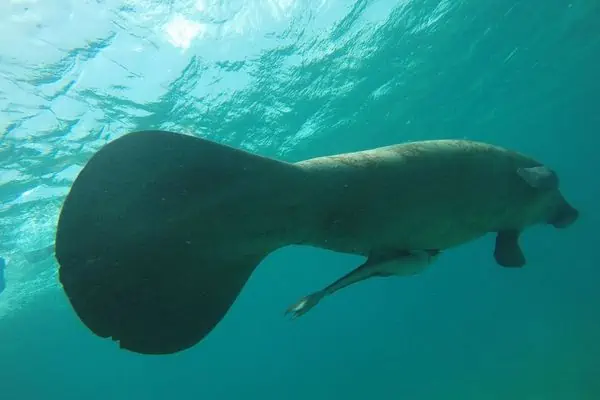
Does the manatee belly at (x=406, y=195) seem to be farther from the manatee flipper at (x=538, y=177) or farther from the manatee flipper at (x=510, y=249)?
the manatee flipper at (x=510, y=249)

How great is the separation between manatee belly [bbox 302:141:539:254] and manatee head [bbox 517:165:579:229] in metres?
0.20

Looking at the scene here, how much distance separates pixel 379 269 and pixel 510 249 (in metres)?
1.85

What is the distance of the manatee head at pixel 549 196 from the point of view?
3338 mm

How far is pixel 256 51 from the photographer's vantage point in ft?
52.9

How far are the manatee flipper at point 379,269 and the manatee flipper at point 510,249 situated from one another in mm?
1212

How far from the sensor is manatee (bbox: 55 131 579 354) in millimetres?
2025

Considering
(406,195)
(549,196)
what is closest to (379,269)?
(406,195)

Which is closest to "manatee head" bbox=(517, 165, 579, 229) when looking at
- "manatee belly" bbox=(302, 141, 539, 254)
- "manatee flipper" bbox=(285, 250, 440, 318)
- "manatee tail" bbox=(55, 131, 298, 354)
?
"manatee belly" bbox=(302, 141, 539, 254)

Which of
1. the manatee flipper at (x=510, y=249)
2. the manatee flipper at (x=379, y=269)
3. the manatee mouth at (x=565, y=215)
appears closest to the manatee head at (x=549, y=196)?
the manatee mouth at (x=565, y=215)

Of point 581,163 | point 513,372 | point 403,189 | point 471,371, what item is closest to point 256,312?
point 471,371

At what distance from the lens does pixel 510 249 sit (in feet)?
12.7

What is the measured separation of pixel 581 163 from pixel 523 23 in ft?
151

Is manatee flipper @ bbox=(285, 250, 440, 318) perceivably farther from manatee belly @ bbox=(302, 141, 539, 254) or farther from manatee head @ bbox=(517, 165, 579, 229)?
manatee head @ bbox=(517, 165, 579, 229)

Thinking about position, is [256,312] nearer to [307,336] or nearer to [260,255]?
[307,336]
